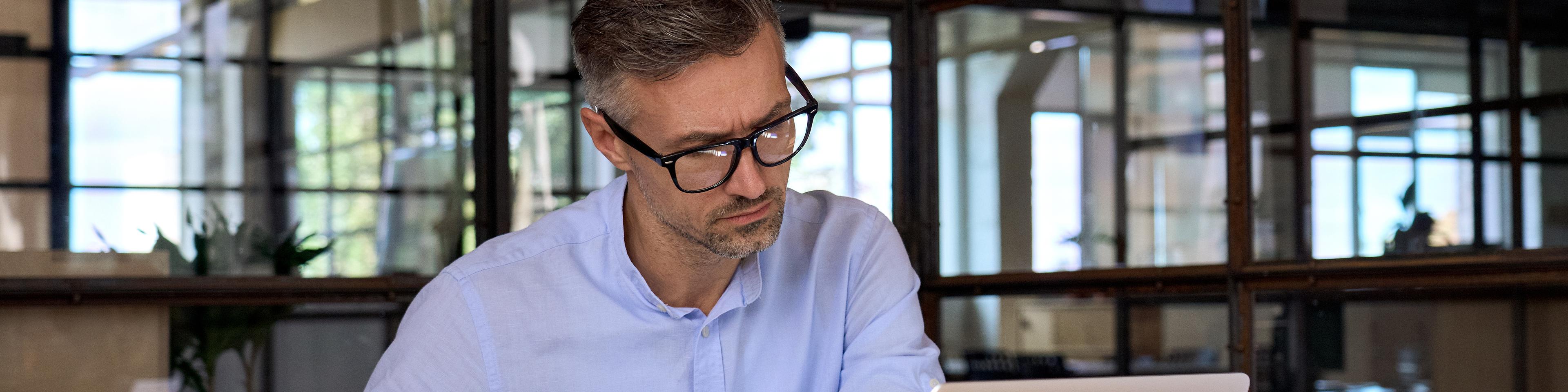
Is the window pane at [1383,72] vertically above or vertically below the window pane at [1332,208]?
above

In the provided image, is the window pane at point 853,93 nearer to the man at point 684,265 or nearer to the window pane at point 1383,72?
the window pane at point 1383,72

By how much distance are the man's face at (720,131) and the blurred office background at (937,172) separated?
1.71 metres

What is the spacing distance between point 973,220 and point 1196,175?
2.26 ft

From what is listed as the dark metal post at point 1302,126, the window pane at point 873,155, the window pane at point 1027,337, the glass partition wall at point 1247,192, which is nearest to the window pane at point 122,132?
the window pane at point 873,155

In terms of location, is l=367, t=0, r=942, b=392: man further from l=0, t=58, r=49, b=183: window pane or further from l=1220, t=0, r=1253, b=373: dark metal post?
l=0, t=58, r=49, b=183: window pane

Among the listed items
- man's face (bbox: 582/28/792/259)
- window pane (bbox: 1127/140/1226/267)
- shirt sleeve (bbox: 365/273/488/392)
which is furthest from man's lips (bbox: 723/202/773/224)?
window pane (bbox: 1127/140/1226/267)

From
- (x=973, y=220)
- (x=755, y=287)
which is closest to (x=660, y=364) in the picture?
(x=755, y=287)

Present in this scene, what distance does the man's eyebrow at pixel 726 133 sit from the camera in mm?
1410

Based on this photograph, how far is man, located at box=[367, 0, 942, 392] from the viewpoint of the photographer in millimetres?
1405

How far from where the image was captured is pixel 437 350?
1429 mm

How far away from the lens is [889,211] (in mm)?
4008

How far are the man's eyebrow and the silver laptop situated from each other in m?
0.37

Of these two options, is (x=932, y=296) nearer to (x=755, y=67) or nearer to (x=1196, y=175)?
(x=1196, y=175)

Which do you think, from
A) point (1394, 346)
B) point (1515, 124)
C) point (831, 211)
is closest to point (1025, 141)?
point (1394, 346)
